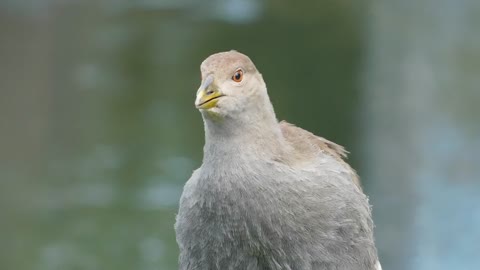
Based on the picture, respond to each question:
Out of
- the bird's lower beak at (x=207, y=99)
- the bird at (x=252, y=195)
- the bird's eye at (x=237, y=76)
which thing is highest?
the bird's eye at (x=237, y=76)

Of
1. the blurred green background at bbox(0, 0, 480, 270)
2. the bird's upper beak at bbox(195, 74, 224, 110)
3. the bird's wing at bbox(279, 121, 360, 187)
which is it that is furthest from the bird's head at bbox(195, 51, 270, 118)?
the blurred green background at bbox(0, 0, 480, 270)

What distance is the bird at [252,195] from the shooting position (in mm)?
5523

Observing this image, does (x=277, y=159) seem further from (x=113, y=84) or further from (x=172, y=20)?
(x=172, y=20)

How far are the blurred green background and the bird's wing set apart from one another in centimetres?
463

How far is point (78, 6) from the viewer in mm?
A: 20375

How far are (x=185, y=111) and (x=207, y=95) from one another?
9897 millimetres

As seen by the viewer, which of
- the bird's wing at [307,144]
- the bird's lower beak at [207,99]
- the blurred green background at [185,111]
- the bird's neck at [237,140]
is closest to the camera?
the bird's lower beak at [207,99]

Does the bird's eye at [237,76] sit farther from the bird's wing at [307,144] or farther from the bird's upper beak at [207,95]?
the bird's wing at [307,144]

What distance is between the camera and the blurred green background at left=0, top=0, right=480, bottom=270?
490 inches

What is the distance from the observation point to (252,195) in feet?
18.2

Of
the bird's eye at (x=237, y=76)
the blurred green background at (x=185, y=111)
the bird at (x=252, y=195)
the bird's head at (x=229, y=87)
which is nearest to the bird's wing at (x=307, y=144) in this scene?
the bird at (x=252, y=195)

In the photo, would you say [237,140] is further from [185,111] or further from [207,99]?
[185,111]

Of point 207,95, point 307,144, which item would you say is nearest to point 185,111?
point 307,144

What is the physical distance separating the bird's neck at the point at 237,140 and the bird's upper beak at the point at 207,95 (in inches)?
3.8
